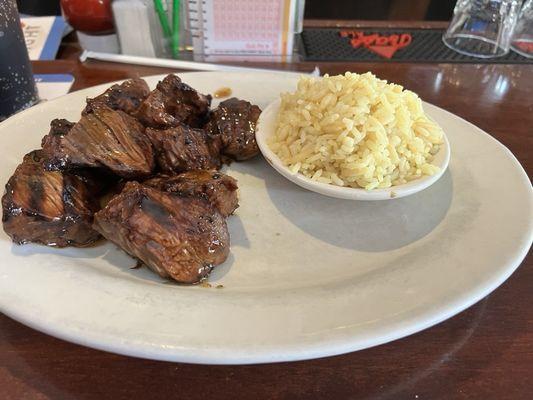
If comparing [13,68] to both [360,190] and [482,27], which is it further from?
[482,27]

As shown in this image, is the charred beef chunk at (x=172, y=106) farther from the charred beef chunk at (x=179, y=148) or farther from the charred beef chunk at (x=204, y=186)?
the charred beef chunk at (x=204, y=186)

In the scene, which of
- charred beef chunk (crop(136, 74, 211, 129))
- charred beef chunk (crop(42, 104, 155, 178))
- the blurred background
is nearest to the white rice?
charred beef chunk (crop(136, 74, 211, 129))

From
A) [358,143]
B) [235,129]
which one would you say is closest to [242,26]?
[235,129]

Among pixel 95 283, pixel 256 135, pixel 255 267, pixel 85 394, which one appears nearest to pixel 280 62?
pixel 256 135

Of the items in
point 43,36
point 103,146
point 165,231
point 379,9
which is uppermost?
point 103,146

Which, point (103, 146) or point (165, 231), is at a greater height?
point (103, 146)

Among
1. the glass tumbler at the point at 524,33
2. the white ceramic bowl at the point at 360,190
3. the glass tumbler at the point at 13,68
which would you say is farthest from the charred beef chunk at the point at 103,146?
the glass tumbler at the point at 524,33

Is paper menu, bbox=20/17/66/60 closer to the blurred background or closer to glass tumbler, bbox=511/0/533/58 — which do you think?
the blurred background
